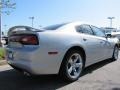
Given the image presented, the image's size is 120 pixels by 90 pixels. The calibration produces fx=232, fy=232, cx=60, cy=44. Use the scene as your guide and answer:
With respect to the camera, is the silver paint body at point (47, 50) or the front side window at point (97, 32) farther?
the front side window at point (97, 32)

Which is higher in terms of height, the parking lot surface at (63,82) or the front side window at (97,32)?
the front side window at (97,32)

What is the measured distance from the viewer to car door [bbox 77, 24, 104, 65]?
5.77 metres

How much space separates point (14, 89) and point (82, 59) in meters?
1.83

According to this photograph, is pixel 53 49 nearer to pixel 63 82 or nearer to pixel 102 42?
pixel 63 82

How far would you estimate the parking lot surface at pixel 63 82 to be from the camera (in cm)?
493

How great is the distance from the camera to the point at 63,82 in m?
5.30

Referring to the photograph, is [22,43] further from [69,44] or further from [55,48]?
[69,44]

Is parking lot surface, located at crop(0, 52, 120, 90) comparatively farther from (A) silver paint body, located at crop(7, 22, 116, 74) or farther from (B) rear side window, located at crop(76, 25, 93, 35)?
(B) rear side window, located at crop(76, 25, 93, 35)

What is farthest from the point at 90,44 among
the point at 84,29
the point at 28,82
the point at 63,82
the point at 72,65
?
the point at 28,82

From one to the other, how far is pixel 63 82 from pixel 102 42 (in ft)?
6.59

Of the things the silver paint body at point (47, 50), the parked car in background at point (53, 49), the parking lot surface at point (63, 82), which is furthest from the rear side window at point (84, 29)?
the parking lot surface at point (63, 82)

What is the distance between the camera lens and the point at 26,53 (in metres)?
4.68

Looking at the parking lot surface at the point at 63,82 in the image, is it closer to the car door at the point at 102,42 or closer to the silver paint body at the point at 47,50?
the silver paint body at the point at 47,50

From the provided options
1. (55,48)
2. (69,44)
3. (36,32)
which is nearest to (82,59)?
(69,44)
